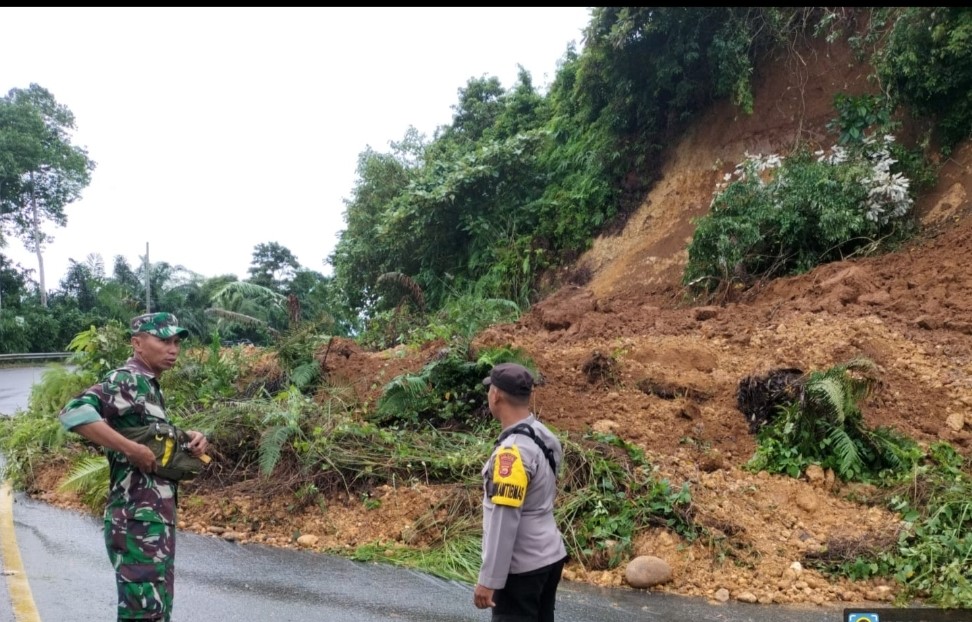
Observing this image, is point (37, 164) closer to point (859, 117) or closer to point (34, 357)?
point (34, 357)

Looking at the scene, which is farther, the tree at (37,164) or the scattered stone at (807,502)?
the tree at (37,164)

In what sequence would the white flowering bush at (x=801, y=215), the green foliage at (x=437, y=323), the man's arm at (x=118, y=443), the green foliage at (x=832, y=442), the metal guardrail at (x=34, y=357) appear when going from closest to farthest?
the man's arm at (x=118, y=443), the green foliage at (x=832, y=442), the white flowering bush at (x=801, y=215), the green foliage at (x=437, y=323), the metal guardrail at (x=34, y=357)

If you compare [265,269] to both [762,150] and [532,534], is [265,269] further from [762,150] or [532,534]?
[532,534]

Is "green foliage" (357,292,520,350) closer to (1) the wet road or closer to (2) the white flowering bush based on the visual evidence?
(2) the white flowering bush

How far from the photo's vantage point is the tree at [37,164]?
36.6m

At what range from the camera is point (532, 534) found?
3.15m

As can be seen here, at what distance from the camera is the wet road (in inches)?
189

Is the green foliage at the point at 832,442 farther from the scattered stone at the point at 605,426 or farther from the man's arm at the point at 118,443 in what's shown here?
the man's arm at the point at 118,443

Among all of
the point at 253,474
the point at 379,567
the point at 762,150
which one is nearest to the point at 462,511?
the point at 379,567

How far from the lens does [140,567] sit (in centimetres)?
349

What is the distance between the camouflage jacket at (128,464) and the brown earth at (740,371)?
111 inches

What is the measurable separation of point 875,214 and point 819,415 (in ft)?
20.2

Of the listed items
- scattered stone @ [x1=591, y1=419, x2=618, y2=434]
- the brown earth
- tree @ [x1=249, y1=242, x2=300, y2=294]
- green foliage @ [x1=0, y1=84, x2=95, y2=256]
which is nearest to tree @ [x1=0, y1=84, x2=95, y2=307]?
green foliage @ [x1=0, y1=84, x2=95, y2=256]

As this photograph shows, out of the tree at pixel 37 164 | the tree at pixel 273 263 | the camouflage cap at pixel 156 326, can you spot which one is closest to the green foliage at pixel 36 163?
the tree at pixel 37 164
